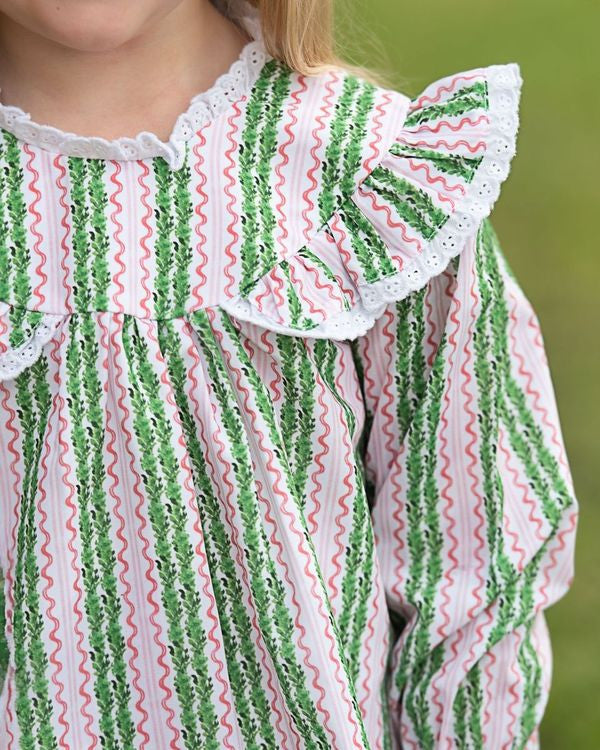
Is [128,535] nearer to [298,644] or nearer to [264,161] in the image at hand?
[298,644]

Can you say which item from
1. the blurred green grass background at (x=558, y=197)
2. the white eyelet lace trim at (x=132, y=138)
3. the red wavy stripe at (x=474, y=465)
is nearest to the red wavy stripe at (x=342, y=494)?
the red wavy stripe at (x=474, y=465)

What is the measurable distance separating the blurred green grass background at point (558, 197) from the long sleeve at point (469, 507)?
0.79 m

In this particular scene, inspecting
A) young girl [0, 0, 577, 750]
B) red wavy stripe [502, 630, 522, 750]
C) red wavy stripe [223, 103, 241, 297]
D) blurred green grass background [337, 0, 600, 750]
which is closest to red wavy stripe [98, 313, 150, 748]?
young girl [0, 0, 577, 750]

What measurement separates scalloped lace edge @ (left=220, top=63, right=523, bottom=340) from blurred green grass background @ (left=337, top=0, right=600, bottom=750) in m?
0.81

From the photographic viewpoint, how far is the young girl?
3.19ft

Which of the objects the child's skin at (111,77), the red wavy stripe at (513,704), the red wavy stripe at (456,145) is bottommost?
the red wavy stripe at (513,704)

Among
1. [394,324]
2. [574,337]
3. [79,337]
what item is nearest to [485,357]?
[394,324]

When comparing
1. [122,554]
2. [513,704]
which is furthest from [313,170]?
[513,704]

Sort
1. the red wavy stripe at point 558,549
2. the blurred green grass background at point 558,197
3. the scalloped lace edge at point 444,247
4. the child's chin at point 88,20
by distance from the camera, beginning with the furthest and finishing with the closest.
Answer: the blurred green grass background at point 558,197
the red wavy stripe at point 558,549
the scalloped lace edge at point 444,247
the child's chin at point 88,20

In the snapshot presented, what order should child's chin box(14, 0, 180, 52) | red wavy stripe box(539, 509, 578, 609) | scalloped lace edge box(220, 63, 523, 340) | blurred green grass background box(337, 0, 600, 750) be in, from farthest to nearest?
1. blurred green grass background box(337, 0, 600, 750)
2. red wavy stripe box(539, 509, 578, 609)
3. scalloped lace edge box(220, 63, 523, 340)
4. child's chin box(14, 0, 180, 52)

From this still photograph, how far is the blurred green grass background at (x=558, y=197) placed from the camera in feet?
6.43

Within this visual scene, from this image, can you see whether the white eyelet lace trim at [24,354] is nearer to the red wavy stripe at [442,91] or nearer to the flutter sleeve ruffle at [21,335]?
the flutter sleeve ruffle at [21,335]

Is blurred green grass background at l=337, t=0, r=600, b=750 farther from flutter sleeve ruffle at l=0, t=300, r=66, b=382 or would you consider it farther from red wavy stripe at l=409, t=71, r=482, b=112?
flutter sleeve ruffle at l=0, t=300, r=66, b=382

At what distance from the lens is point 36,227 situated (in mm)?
980
